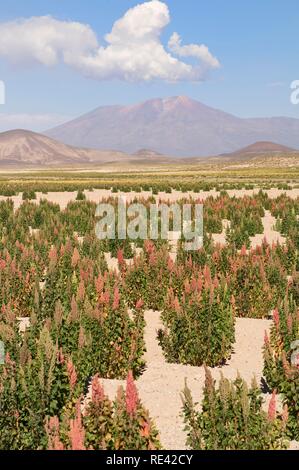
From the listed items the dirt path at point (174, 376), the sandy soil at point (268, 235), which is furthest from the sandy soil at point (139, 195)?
the dirt path at point (174, 376)

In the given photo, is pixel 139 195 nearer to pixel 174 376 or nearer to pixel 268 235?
pixel 268 235

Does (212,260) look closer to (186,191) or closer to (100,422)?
(100,422)

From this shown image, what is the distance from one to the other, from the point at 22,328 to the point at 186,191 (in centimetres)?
3533

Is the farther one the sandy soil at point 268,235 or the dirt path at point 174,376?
the sandy soil at point 268,235

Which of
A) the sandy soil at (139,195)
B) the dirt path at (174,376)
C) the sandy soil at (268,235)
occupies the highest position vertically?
the sandy soil at (139,195)

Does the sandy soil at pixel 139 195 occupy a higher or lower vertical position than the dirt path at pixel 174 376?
higher

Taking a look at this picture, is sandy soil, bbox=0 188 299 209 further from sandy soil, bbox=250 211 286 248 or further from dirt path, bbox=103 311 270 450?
dirt path, bbox=103 311 270 450

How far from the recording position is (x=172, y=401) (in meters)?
7.04

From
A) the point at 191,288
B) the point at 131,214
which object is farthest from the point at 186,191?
the point at 191,288

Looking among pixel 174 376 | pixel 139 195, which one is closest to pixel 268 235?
pixel 174 376

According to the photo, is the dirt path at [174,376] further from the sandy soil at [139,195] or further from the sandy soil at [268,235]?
the sandy soil at [139,195]

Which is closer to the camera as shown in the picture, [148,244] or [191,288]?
[191,288]

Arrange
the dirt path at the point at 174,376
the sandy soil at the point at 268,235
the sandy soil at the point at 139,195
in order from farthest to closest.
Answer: the sandy soil at the point at 139,195 → the sandy soil at the point at 268,235 → the dirt path at the point at 174,376

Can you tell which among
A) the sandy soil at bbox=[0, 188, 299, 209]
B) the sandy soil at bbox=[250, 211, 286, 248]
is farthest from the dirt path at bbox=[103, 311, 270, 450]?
the sandy soil at bbox=[0, 188, 299, 209]
